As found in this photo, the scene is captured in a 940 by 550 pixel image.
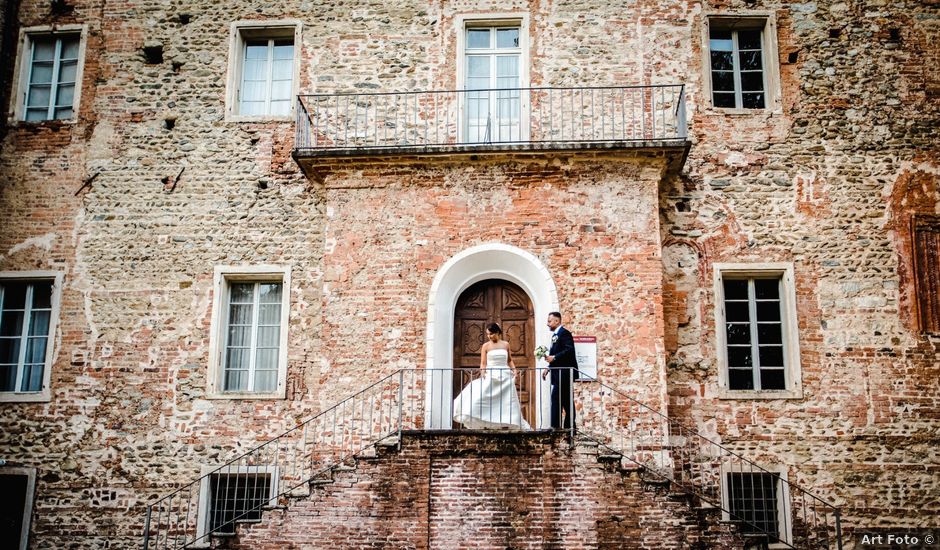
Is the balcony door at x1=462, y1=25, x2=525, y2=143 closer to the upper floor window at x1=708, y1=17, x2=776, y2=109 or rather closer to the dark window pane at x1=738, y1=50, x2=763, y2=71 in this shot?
the upper floor window at x1=708, y1=17, x2=776, y2=109

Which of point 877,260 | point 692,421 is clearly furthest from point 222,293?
point 877,260

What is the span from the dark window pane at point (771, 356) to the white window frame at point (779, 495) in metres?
1.53

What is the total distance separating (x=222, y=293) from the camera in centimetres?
1409

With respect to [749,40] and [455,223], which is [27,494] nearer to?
[455,223]

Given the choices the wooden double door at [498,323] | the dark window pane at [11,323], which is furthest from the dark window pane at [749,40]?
the dark window pane at [11,323]

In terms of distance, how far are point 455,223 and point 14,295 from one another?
7315 millimetres

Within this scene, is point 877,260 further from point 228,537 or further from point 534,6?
point 228,537

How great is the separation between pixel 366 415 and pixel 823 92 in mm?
8701

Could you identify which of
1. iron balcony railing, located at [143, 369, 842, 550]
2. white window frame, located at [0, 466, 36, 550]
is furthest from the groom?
white window frame, located at [0, 466, 36, 550]

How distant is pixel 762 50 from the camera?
1469cm

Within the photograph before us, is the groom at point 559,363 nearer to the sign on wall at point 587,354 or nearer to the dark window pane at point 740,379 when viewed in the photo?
the sign on wall at point 587,354

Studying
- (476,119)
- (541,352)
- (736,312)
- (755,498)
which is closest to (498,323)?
(541,352)

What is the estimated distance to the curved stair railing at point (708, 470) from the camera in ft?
41.0

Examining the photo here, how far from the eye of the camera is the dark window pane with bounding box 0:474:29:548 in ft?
44.4
